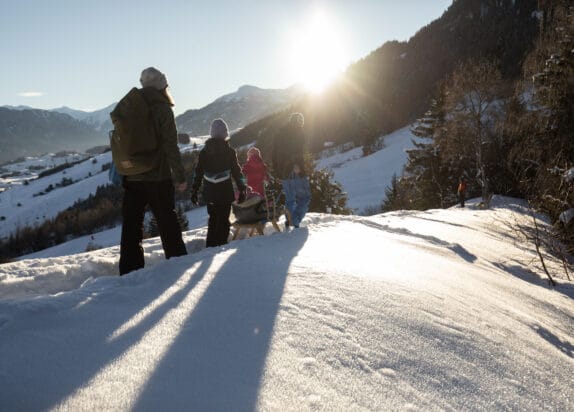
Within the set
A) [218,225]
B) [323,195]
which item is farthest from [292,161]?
[323,195]

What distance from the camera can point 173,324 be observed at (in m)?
1.94

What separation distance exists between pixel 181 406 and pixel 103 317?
95 centimetres

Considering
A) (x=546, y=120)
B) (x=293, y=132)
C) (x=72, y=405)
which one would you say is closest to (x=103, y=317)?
(x=72, y=405)

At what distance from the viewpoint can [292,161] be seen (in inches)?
217

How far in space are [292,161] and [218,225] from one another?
1561mm

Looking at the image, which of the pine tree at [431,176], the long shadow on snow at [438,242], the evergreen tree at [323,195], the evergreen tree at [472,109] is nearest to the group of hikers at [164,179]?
the long shadow on snow at [438,242]

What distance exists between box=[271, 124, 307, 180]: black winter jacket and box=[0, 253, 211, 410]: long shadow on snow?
343 centimetres

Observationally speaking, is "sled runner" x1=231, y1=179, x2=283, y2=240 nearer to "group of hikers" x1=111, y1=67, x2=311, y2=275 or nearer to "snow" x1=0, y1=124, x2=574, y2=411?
"group of hikers" x1=111, y1=67, x2=311, y2=275

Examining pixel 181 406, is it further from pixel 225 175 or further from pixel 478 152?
pixel 478 152

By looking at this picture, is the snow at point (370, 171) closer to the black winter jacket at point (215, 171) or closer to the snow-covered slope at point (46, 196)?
the black winter jacket at point (215, 171)

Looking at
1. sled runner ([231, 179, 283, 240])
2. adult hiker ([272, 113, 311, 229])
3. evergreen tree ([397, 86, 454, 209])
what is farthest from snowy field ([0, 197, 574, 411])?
evergreen tree ([397, 86, 454, 209])

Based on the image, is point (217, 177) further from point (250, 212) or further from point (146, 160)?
point (146, 160)

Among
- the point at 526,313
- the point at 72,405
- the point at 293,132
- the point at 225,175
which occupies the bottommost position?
the point at 526,313

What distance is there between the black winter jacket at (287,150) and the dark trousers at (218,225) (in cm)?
121
